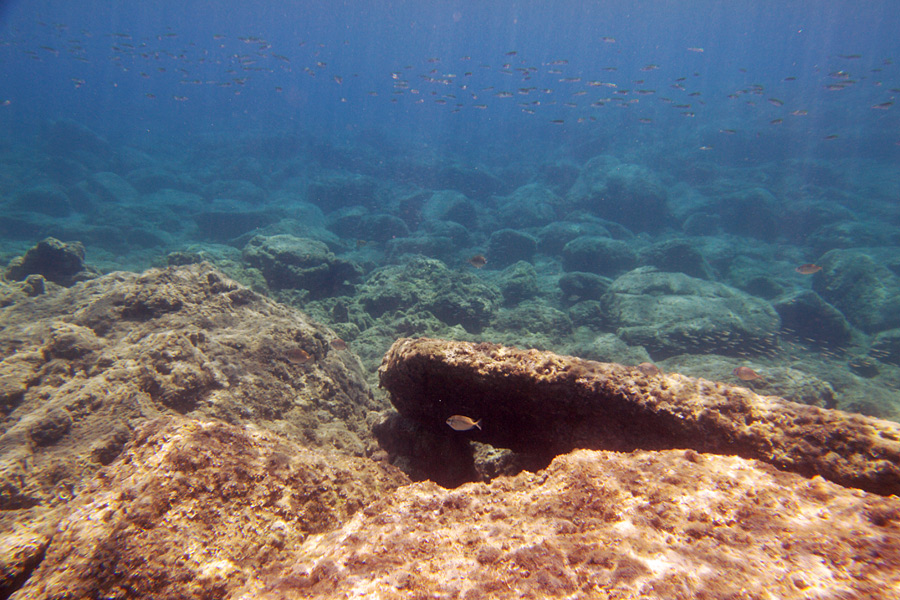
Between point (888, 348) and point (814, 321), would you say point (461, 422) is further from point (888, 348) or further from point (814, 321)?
point (888, 348)

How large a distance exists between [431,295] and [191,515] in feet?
29.4

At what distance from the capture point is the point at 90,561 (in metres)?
1.64

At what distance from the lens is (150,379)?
3.75 metres

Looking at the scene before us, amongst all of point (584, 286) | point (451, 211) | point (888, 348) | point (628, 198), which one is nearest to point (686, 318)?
point (584, 286)

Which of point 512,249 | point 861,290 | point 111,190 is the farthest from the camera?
point 111,190

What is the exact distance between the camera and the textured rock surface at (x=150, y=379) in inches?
120

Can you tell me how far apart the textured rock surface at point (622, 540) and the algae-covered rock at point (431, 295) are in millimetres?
8299

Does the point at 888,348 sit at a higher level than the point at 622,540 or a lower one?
lower

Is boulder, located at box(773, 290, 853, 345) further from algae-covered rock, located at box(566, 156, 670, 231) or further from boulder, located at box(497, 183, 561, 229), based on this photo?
boulder, located at box(497, 183, 561, 229)

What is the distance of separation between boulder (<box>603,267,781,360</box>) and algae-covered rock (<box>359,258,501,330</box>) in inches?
152

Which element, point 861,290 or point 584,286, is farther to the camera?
point 584,286

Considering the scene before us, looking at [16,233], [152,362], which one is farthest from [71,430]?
[16,233]

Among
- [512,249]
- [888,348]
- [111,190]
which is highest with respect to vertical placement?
[111,190]

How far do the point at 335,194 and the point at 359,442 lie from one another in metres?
24.4
